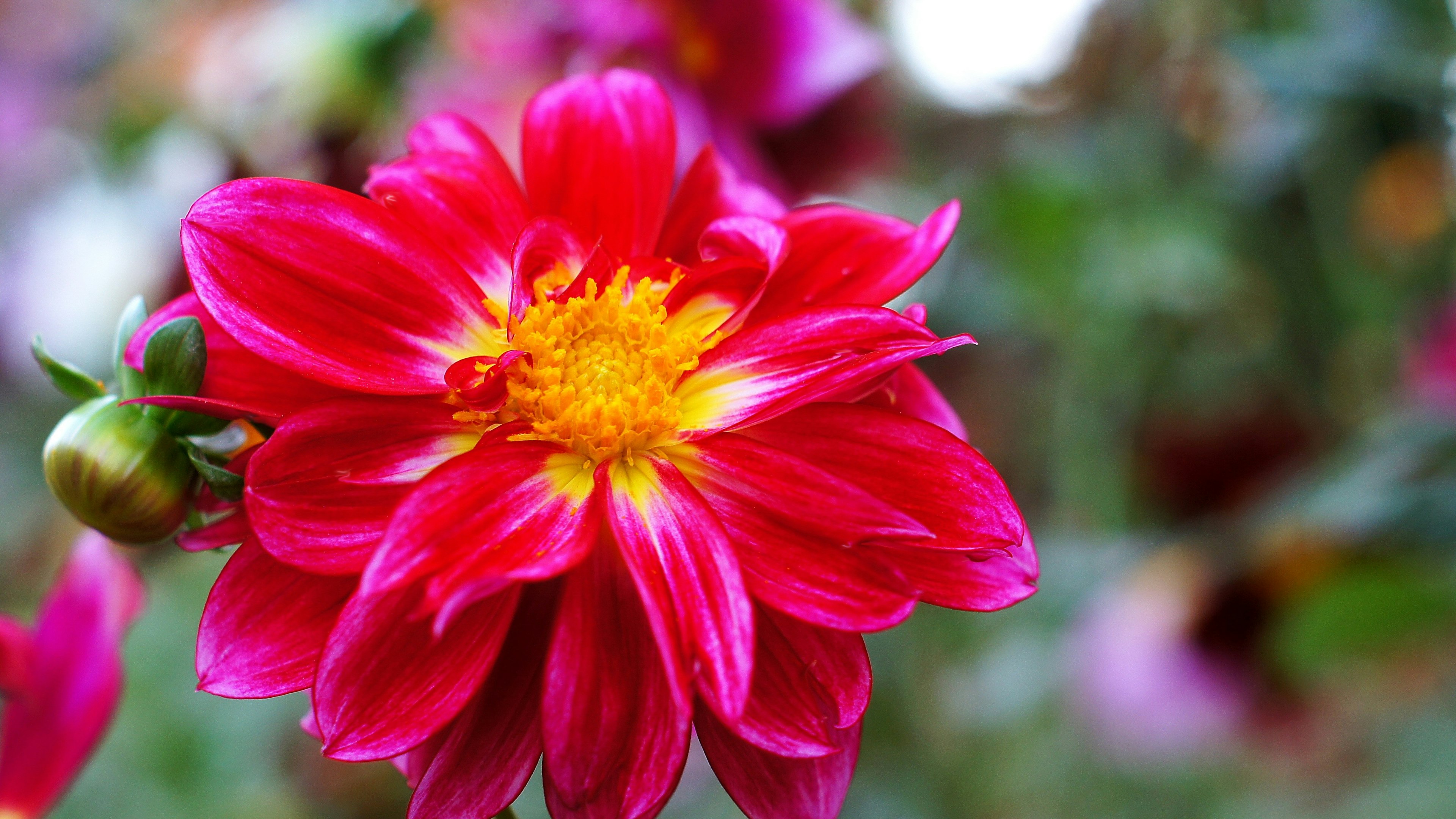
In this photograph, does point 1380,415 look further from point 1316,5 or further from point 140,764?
point 140,764

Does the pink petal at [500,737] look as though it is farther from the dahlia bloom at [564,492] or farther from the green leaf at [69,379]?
the green leaf at [69,379]

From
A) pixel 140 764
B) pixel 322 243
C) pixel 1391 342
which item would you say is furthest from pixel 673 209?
pixel 1391 342

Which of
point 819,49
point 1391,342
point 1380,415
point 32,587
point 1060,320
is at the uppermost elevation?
point 1391,342

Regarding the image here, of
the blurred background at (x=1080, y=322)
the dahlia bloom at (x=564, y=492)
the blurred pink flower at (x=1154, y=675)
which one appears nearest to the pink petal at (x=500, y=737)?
the dahlia bloom at (x=564, y=492)

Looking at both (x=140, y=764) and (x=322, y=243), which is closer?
(x=322, y=243)

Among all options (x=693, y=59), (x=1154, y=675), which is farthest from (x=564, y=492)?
(x=1154, y=675)

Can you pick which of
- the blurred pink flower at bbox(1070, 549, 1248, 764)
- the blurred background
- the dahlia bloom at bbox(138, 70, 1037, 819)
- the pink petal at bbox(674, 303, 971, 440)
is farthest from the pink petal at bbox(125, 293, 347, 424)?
the blurred pink flower at bbox(1070, 549, 1248, 764)

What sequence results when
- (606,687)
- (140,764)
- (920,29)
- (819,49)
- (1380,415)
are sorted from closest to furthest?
1. (606,687)
2. (819,49)
3. (140,764)
4. (1380,415)
5. (920,29)

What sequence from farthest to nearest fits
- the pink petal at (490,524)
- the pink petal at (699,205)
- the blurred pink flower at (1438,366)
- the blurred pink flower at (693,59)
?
the blurred pink flower at (1438,366) < the blurred pink flower at (693,59) < the pink petal at (699,205) < the pink petal at (490,524)
